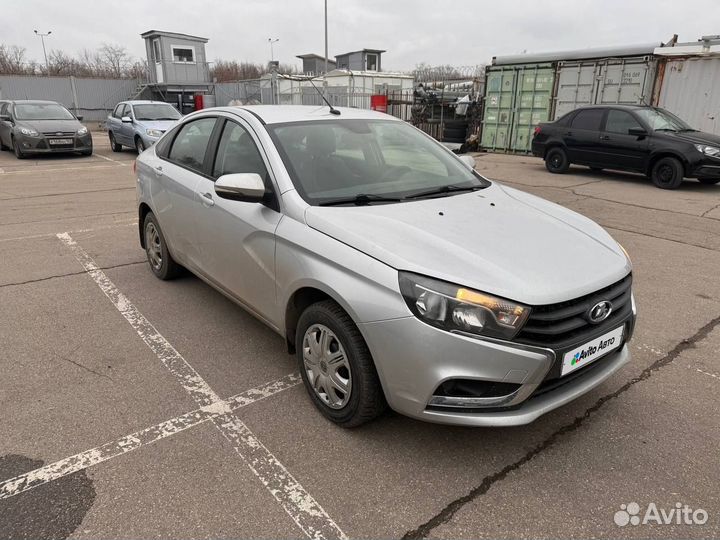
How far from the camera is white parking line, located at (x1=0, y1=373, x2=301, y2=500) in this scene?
7.95 feet

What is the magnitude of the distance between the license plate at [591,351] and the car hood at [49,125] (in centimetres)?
1570

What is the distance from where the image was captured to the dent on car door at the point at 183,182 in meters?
4.02

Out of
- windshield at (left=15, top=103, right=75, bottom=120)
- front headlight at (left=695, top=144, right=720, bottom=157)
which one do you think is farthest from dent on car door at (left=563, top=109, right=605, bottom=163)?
windshield at (left=15, top=103, right=75, bottom=120)

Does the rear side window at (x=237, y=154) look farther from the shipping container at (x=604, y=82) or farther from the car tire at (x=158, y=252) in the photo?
the shipping container at (x=604, y=82)

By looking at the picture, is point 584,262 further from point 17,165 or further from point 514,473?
point 17,165

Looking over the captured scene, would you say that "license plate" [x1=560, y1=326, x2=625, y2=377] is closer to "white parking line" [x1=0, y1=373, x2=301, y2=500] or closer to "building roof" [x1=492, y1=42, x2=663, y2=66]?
"white parking line" [x1=0, y1=373, x2=301, y2=500]

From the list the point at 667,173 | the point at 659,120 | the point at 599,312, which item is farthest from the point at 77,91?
the point at 599,312

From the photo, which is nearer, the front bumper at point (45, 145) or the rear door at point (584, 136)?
the rear door at point (584, 136)

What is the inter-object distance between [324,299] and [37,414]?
1.75 meters

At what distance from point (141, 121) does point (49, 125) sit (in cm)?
251

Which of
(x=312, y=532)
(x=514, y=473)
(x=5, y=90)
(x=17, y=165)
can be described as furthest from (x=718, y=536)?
(x=5, y=90)

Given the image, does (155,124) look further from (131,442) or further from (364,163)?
(131,442)

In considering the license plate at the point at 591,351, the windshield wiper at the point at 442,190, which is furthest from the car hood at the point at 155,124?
the license plate at the point at 591,351

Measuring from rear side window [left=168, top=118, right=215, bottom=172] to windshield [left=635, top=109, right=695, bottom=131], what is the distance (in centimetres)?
955
